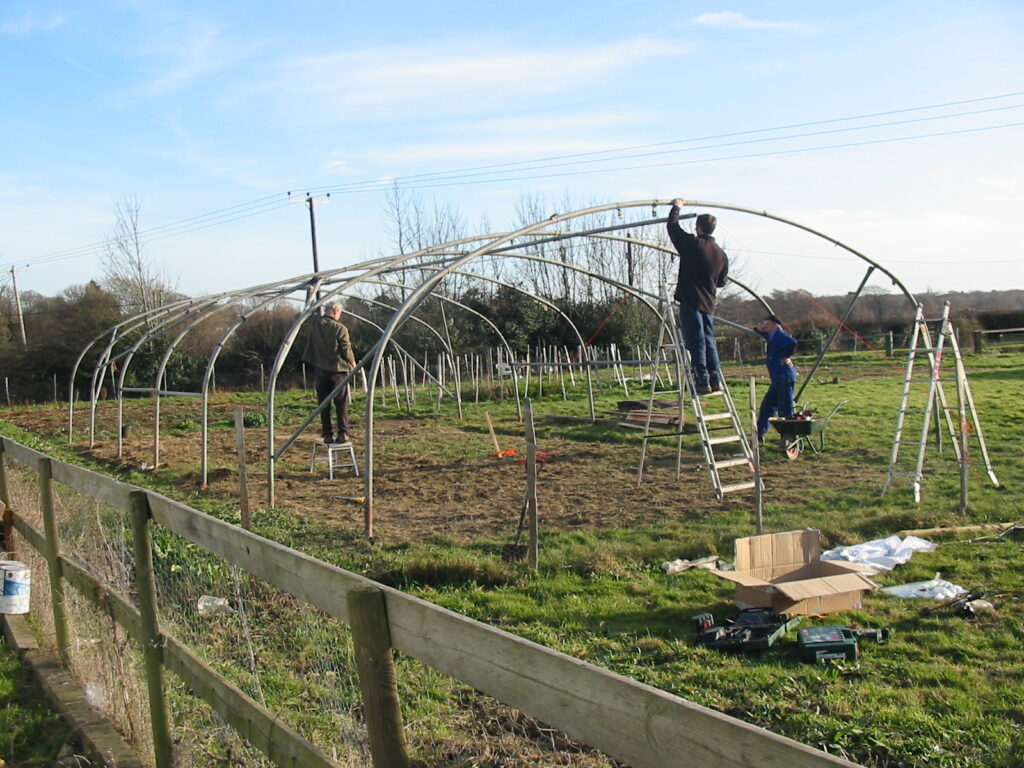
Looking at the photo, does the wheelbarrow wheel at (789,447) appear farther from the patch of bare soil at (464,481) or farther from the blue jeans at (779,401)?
the blue jeans at (779,401)

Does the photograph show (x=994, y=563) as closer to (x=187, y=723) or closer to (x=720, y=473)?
(x=720, y=473)

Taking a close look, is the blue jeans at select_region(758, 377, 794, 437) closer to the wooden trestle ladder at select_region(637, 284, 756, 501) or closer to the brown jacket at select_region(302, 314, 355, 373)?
the wooden trestle ladder at select_region(637, 284, 756, 501)

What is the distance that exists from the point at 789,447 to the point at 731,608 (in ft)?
18.8

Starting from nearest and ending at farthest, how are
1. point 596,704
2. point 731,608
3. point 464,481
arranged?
1. point 596,704
2. point 731,608
3. point 464,481

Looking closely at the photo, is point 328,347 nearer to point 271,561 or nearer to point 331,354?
point 331,354

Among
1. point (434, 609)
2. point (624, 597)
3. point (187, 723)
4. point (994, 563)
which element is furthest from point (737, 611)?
point (434, 609)

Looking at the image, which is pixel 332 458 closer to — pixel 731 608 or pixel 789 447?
pixel 789 447

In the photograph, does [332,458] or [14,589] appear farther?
[332,458]

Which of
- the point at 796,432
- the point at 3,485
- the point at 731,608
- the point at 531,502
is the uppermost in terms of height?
the point at 3,485

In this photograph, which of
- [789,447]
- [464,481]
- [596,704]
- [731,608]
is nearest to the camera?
[596,704]

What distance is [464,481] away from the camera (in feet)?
32.3

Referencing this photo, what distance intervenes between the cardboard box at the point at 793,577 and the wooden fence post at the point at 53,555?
3.69 m

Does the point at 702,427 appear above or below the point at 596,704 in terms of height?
below

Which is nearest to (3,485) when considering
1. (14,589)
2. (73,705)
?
(14,589)
